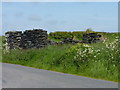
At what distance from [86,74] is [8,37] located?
2537 cm

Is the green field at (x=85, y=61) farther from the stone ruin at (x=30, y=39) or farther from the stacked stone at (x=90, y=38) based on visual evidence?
the stacked stone at (x=90, y=38)

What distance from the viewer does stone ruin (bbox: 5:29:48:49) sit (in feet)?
113

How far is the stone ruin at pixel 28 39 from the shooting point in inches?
1356

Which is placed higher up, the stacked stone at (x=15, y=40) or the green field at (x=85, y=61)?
the stacked stone at (x=15, y=40)

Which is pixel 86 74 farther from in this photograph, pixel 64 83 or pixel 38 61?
pixel 38 61

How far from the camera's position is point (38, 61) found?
72.1ft

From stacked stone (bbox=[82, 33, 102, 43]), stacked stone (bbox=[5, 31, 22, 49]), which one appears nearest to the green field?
stacked stone (bbox=[5, 31, 22, 49])

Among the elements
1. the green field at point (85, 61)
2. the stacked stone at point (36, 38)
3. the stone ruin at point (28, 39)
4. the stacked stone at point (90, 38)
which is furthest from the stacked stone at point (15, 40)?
the green field at point (85, 61)

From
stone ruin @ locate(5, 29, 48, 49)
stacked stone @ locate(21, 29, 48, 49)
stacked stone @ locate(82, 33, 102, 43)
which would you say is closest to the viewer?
stacked stone @ locate(21, 29, 48, 49)

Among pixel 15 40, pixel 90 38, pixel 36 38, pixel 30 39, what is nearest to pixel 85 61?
pixel 36 38

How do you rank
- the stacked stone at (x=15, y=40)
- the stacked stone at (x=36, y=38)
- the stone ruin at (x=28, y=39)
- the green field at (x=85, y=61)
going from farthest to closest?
the stacked stone at (x=15, y=40) → the stone ruin at (x=28, y=39) → the stacked stone at (x=36, y=38) → the green field at (x=85, y=61)

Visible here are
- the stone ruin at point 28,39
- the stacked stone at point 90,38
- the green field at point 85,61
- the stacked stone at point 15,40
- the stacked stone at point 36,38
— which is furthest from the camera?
the stacked stone at point 90,38

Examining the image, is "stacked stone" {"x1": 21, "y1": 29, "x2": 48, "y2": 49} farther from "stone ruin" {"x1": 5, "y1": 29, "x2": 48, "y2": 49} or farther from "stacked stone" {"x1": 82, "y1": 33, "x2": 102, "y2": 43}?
"stacked stone" {"x1": 82, "y1": 33, "x2": 102, "y2": 43}

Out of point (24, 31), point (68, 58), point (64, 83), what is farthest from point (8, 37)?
point (64, 83)
